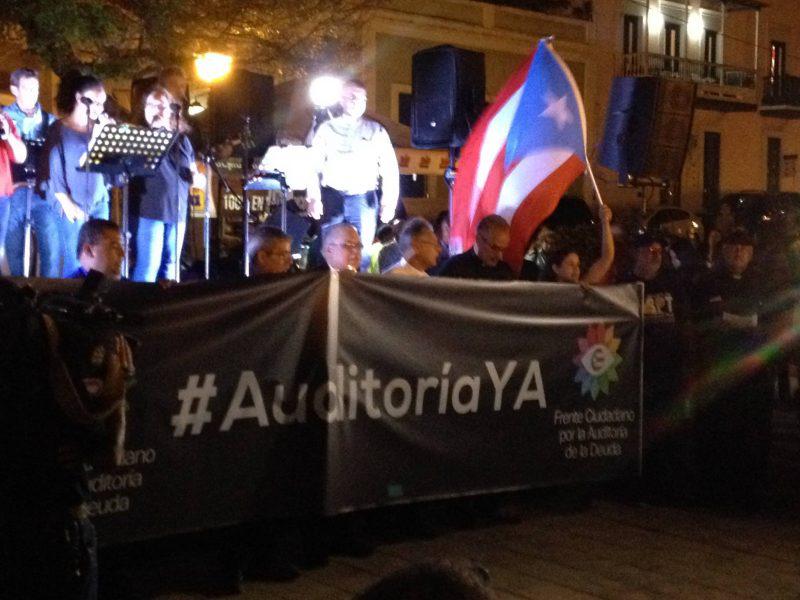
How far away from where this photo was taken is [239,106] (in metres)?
12.8

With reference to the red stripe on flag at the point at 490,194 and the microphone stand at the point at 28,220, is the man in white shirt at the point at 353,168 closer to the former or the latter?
the red stripe on flag at the point at 490,194

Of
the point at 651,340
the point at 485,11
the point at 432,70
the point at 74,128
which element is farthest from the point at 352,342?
the point at 485,11

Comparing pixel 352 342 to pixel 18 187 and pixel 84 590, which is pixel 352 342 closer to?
pixel 84 590

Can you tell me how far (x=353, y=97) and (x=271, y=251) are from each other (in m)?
3.97

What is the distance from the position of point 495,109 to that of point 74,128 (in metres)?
3.48

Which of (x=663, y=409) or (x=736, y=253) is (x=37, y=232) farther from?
(x=736, y=253)

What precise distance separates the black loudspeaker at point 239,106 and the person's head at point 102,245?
19.1ft

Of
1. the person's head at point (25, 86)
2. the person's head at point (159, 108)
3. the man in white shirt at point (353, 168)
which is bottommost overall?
the man in white shirt at point (353, 168)

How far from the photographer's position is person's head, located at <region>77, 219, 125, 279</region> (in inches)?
265

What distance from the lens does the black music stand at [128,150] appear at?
366 inches

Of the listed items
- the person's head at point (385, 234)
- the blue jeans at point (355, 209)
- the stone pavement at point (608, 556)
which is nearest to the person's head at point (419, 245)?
the stone pavement at point (608, 556)

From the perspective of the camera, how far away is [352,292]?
22.5 feet

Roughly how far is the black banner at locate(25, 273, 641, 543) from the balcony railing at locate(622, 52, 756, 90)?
29887mm

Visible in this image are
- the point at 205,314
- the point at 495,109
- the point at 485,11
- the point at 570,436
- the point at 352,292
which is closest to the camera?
the point at 205,314
